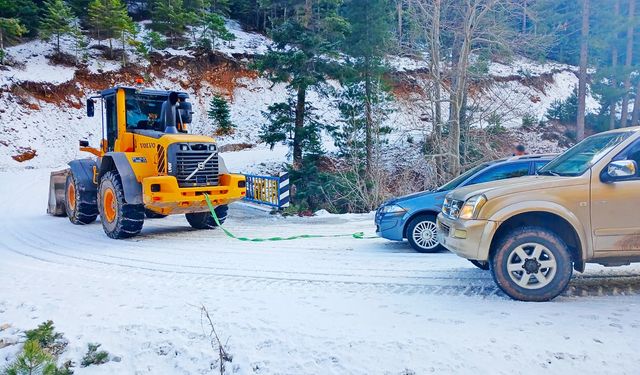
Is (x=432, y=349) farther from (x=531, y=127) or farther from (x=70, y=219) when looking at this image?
(x=531, y=127)

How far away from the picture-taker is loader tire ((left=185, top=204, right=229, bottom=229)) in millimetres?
10922

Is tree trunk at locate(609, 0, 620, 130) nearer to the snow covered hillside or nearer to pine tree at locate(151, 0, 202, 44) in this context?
the snow covered hillside

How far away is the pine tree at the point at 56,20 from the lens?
32.7m

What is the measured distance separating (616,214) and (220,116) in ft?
103

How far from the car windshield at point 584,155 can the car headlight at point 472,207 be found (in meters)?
1.01

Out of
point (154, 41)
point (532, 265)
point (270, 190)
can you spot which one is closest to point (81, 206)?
point (270, 190)

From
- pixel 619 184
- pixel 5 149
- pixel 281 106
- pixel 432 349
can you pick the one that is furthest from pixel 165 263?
Answer: pixel 5 149

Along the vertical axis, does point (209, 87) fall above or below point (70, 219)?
above

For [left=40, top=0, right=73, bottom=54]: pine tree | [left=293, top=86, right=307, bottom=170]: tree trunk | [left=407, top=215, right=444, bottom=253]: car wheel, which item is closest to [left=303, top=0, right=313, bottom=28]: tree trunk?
[left=293, top=86, right=307, bottom=170]: tree trunk

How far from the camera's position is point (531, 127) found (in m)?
31.2

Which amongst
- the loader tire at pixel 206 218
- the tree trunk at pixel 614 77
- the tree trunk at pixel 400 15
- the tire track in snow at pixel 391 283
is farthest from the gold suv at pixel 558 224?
the tree trunk at pixel 614 77

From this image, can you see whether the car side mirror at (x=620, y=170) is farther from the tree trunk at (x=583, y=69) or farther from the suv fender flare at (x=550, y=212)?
the tree trunk at (x=583, y=69)

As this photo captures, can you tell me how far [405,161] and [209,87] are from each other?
22644 millimetres

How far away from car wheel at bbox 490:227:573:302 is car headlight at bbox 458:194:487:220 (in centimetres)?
42
